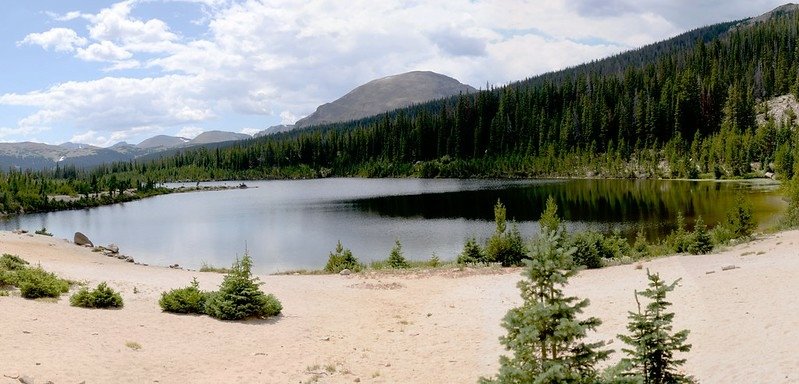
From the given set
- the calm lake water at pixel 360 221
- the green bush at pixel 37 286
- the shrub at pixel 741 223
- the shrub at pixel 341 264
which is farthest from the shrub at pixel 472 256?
the green bush at pixel 37 286

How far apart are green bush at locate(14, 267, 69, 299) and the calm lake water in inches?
407

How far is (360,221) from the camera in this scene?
6091cm

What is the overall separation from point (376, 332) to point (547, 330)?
38.5 feet

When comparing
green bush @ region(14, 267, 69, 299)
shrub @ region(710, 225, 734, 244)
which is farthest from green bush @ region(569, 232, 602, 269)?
green bush @ region(14, 267, 69, 299)

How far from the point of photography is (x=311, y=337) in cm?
1716

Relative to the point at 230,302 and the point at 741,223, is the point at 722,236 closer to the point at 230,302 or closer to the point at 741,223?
the point at 741,223

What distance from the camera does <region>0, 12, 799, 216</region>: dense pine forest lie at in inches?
4198

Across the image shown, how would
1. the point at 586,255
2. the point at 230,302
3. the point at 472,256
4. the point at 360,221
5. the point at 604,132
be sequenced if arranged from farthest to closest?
1. the point at 604,132
2. the point at 360,221
3. the point at 472,256
4. the point at 586,255
5. the point at 230,302

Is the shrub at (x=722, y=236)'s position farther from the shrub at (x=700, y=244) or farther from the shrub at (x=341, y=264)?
the shrub at (x=341, y=264)

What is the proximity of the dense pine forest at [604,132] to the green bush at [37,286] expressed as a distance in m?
85.4

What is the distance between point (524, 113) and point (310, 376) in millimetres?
160486

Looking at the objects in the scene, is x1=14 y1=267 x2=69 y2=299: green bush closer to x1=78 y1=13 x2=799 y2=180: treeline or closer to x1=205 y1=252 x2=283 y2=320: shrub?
x1=205 y1=252 x2=283 y2=320: shrub

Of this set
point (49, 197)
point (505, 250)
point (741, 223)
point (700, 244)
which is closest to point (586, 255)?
point (505, 250)

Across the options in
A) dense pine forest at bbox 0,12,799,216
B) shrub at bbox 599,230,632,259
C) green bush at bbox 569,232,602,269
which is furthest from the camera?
dense pine forest at bbox 0,12,799,216
